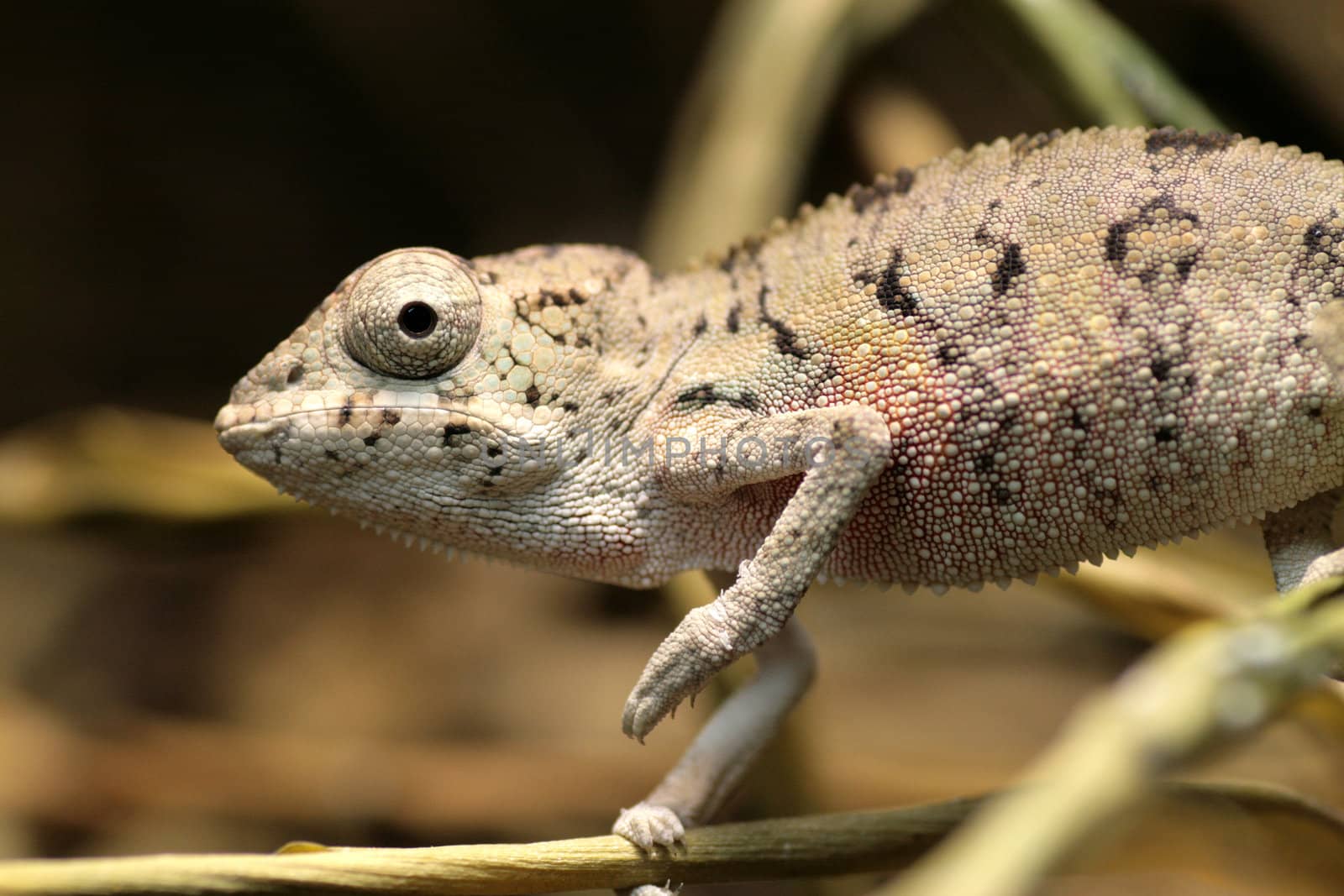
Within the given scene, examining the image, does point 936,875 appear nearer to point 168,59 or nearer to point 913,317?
point 913,317

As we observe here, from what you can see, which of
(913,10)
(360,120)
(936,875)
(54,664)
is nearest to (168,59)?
(360,120)

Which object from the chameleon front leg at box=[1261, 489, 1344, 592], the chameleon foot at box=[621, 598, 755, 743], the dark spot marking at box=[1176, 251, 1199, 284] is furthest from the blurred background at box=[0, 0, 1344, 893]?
the chameleon foot at box=[621, 598, 755, 743]

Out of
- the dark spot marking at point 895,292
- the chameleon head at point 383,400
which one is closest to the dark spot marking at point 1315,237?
the dark spot marking at point 895,292

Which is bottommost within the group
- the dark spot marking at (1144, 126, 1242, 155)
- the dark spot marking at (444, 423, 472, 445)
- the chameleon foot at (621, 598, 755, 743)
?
the chameleon foot at (621, 598, 755, 743)

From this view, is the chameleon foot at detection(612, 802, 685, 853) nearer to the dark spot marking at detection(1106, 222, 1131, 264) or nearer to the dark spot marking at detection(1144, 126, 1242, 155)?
the dark spot marking at detection(1106, 222, 1131, 264)

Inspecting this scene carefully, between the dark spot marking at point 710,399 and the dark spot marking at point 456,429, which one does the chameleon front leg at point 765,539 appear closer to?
the dark spot marking at point 710,399

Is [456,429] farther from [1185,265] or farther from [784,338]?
[1185,265]
